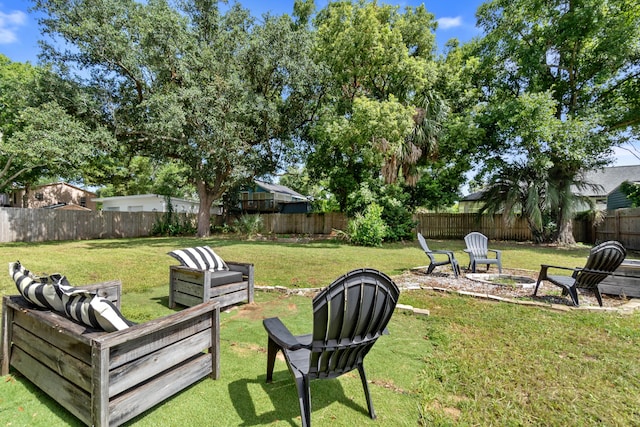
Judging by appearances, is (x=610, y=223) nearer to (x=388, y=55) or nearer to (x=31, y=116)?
(x=388, y=55)

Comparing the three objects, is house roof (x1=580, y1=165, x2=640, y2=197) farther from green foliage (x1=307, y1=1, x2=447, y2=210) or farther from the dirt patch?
the dirt patch

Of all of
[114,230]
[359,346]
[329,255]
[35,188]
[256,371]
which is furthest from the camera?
[35,188]

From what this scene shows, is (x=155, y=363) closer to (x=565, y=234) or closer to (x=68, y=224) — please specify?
(x=565, y=234)

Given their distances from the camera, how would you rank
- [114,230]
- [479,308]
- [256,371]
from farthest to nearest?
[114,230], [479,308], [256,371]

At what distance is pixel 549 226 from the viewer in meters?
13.5

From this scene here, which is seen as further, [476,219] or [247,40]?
[476,219]

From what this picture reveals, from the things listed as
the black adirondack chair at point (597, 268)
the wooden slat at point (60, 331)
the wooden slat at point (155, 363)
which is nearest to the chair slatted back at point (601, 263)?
the black adirondack chair at point (597, 268)

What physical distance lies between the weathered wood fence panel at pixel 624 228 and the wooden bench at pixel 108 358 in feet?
49.2

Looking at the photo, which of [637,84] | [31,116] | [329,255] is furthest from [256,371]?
[637,84]

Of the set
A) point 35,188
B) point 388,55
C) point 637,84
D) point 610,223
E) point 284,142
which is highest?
point 388,55

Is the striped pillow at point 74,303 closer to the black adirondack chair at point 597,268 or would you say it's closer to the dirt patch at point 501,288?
the dirt patch at point 501,288

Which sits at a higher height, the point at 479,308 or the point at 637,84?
the point at 637,84

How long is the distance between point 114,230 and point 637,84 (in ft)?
82.2

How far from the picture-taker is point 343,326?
1.74 meters
